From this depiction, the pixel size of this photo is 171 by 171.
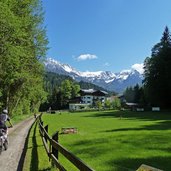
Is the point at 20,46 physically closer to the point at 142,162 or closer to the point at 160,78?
the point at 142,162

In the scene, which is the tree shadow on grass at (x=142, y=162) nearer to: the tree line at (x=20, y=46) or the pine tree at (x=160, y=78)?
the tree line at (x=20, y=46)

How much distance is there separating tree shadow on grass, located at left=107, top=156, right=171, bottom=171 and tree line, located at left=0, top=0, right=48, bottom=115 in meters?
20.7

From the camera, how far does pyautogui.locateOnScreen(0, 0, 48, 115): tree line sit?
36.3 metres

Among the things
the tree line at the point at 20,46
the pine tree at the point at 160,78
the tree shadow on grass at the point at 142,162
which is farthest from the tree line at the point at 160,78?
the tree shadow on grass at the point at 142,162

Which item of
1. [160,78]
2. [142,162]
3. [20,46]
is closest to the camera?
[142,162]

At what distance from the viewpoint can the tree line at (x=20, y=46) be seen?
36281mm

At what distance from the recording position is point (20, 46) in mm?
40781

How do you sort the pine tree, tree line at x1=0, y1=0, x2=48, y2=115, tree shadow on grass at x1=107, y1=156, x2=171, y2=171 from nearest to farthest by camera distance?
tree shadow on grass at x1=107, y1=156, x2=171, y2=171
tree line at x1=0, y1=0, x2=48, y2=115
the pine tree

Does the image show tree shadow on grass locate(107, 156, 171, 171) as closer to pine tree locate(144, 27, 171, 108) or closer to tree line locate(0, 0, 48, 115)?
tree line locate(0, 0, 48, 115)

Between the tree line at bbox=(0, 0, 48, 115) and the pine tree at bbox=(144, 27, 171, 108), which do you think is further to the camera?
the pine tree at bbox=(144, 27, 171, 108)

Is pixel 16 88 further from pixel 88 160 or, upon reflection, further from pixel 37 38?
pixel 88 160

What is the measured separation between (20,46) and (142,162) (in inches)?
1032

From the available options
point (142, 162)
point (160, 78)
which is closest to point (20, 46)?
point (142, 162)

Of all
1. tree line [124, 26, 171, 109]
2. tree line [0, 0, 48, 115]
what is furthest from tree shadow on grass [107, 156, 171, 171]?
tree line [124, 26, 171, 109]
